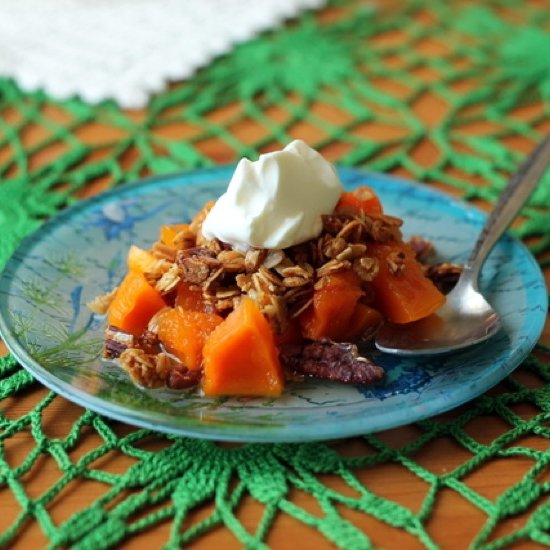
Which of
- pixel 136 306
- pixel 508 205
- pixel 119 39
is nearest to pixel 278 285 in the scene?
pixel 136 306

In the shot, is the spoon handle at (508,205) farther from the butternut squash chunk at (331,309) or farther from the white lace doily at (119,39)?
the white lace doily at (119,39)

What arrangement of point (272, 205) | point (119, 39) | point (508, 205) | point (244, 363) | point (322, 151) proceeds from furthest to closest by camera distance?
point (119, 39) → point (322, 151) → point (508, 205) → point (272, 205) → point (244, 363)

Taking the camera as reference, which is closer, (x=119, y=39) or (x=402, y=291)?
(x=402, y=291)

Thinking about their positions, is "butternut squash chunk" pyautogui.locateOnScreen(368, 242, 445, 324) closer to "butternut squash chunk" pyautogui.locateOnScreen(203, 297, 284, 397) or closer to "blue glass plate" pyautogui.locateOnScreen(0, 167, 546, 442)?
"blue glass plate" pyautogui.locateOnScreen(0, 167, 546, 442)

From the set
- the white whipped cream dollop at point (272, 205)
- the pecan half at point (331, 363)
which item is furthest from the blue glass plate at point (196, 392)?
the white whipped cream dollop at point (272, 205)

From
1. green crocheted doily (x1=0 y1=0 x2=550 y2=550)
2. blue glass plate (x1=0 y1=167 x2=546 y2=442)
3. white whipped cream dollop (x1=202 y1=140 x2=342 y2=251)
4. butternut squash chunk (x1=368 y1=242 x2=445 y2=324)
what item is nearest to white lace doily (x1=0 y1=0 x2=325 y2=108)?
green crocheted doily (x1=0 y1=0 x2=550 y2=550)

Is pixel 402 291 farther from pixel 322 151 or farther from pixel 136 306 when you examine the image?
pixel 322 151

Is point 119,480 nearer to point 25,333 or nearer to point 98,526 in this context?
point 98,526
